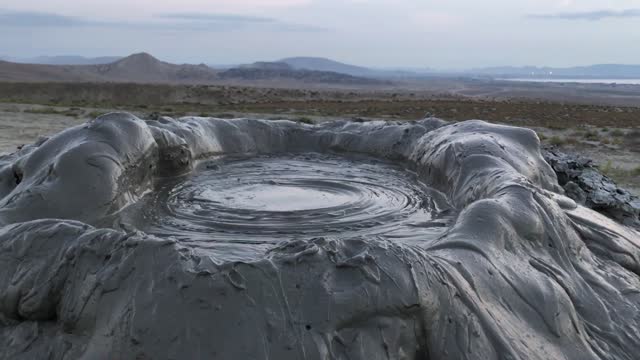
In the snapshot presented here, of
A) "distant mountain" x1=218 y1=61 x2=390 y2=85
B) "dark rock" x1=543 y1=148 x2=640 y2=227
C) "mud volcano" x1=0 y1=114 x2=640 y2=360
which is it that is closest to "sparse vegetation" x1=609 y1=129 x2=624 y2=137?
"dark rock" x1=543 y1=148 x2=640 y2=227

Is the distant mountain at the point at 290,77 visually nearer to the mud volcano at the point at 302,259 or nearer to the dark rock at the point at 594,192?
the dark rock at the point at 594,192

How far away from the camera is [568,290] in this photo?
3.08 meters

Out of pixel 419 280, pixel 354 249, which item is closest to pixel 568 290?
pixel 419 280

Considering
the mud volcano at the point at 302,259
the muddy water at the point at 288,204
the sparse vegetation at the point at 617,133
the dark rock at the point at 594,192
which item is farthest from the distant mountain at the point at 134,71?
the mud volcano at the point at 302,259

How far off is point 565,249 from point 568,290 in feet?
1.22

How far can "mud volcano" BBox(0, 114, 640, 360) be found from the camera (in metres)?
2.22

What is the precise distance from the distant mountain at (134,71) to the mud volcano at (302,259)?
82.6 m

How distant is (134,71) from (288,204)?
103499 mm

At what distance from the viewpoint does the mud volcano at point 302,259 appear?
2217 mm

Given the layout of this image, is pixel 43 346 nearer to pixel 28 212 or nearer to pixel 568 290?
pixel 28 212

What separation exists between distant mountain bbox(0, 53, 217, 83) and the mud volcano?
271 ft

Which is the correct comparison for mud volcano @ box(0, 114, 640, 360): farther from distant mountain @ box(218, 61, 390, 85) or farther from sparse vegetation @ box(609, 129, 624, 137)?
distant mountain @ box(218, 61, 390, 85)

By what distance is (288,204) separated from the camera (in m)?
4.19

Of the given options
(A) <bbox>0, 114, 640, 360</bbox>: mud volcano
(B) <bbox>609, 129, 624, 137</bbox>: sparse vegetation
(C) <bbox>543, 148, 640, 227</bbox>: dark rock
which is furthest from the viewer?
(B) <bbox>609, 129, 624, 137</bbox>: sparse vegetation
